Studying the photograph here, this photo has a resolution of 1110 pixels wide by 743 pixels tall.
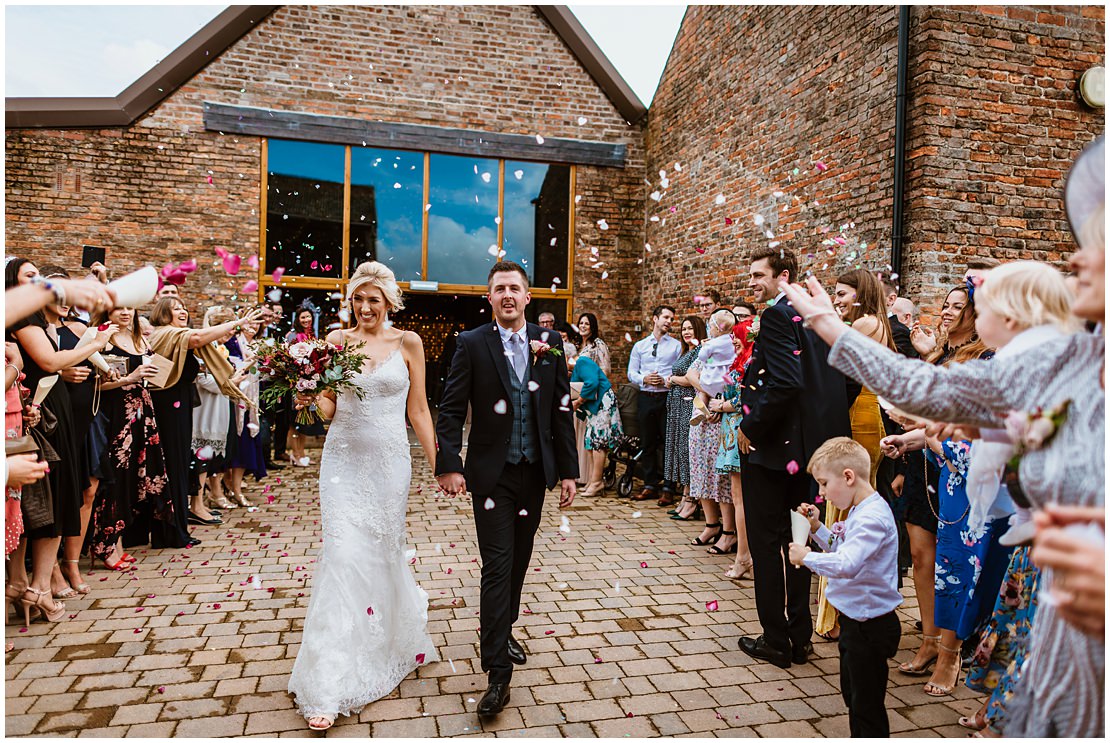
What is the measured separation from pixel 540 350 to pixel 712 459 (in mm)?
3365

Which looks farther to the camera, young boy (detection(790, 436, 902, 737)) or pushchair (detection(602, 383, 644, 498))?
pushchair (detection(602, 383, 644, 498))

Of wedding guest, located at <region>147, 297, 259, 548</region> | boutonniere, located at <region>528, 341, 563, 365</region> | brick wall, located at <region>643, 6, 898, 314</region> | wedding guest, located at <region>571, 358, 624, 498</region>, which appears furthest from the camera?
wedding guest, located at <region>571, 358, 624, 498</region>

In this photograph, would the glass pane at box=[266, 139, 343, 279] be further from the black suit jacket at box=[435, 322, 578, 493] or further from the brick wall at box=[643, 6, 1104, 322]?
the black suit jacket at box=[435, 322, 578, 493]

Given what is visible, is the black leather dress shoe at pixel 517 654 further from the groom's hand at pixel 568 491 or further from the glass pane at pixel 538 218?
the glass pane at pixel 538 218

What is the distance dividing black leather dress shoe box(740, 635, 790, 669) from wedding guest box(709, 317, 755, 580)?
1200mm

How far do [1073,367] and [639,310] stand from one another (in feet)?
36.5

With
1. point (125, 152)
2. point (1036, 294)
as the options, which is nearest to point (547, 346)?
point (1036, 294)

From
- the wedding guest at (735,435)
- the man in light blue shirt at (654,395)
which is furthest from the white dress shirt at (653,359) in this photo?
the wedding guest at (735,435)

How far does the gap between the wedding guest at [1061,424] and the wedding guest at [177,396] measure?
562 cm

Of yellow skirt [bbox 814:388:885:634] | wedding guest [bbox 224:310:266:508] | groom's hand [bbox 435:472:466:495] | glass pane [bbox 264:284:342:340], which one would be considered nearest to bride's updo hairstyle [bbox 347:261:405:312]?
groom's hand [bbox 435:472:466:495]

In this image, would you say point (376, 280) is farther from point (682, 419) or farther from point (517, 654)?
point (682, 419)

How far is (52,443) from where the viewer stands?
442 centimetres

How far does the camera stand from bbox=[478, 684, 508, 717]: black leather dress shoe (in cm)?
320

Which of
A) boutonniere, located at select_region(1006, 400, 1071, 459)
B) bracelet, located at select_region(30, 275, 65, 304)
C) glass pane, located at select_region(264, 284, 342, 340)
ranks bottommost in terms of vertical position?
boutonniere, located at select_region(1006, 400, 1071, 459)
